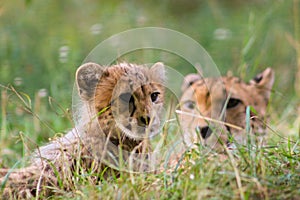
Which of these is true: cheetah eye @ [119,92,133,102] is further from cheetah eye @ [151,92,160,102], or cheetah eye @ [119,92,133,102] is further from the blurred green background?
the blurred green background

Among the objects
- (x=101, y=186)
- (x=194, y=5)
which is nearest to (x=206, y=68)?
(x=101, y=186)

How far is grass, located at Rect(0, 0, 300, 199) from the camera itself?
12.1 feet

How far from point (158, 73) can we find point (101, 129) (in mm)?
592

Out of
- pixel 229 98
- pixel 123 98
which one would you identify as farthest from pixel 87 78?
pixel 229 98

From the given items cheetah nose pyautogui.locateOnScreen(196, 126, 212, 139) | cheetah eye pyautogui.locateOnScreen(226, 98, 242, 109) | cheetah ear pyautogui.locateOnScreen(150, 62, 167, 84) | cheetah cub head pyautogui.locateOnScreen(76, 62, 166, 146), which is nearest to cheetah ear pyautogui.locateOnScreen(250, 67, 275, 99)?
cheetah eye pyautogui.locateOnScreen(226, 98, 242, 109)

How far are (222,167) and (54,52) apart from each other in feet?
15.7

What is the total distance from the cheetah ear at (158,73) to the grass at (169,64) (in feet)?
1.92

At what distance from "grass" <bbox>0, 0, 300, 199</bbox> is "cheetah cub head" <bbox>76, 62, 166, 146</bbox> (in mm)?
236

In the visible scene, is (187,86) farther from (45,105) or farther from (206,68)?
(45,105)

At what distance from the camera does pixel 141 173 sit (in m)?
3.94

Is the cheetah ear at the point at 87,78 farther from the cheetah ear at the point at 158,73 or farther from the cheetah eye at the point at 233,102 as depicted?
the cheetah eye at the point at 233,102

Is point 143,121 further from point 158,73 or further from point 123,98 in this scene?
point 158,73

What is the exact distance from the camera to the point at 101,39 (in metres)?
8.79

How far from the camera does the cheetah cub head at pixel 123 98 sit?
13.6ft
